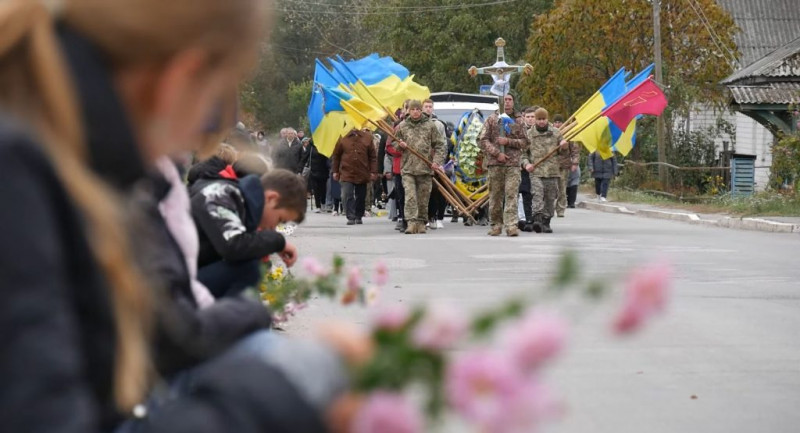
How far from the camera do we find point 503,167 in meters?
21.2

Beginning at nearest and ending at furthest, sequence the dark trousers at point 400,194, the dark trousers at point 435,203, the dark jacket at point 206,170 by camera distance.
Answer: the dark jacket at point 206,170 → the dark trousers at point 400,194 → the dark trousers at point 435,203

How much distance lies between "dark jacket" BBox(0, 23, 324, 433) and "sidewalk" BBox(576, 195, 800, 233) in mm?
20669

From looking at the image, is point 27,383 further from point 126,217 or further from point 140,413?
point 140,413

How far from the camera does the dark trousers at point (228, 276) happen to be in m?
6.14

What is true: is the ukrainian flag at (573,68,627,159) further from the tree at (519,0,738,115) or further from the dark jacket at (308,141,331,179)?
the tree at (519,0,738,115)

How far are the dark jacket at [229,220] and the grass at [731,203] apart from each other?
1928 centimetres

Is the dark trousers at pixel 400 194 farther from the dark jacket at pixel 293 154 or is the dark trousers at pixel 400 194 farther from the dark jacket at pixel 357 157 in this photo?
the dark jacket at pixel 293 154

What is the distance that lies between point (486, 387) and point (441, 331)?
0.13 meters

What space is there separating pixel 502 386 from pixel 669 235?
64.9ft

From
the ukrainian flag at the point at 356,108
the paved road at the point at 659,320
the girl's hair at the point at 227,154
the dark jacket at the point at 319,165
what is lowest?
the paved road at the point at 659,320

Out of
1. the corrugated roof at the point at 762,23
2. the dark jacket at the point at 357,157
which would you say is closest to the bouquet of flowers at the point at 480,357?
the dark jacket at the point at 357,157

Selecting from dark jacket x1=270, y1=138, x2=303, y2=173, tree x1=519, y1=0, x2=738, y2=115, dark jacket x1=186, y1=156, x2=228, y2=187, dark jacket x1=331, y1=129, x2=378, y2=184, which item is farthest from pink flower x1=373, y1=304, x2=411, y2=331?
tree x1=519, y1=0, x2=738, y2=115

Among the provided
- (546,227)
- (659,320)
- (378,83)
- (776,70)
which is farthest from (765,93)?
(659,320)

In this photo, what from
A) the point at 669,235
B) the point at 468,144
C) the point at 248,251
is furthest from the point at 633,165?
the point at 248,251
